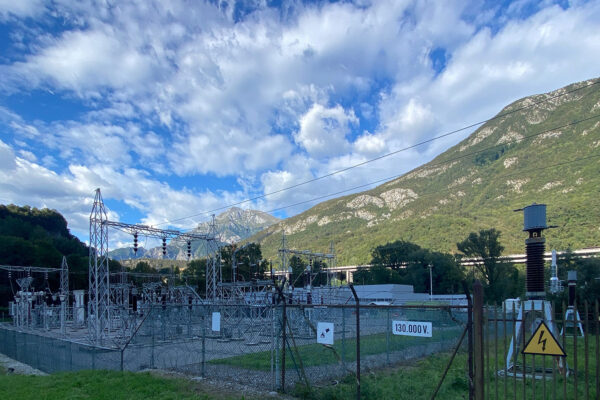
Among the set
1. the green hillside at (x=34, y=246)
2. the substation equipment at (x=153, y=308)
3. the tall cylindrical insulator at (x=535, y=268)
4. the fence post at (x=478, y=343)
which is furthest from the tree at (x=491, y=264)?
the green hillside at (x=34, y=246)

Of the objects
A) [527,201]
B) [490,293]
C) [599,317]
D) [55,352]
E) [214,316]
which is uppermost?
[527,201]

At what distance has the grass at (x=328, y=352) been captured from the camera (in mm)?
13720

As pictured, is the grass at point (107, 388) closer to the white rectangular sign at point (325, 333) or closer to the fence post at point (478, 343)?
the white rectangular sign at point (325, 333)

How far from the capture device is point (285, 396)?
384 inches

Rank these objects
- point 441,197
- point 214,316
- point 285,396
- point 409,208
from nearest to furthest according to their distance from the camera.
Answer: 1. point 285,396
2. point 214,316
3. point 441,197
4. point 409,208

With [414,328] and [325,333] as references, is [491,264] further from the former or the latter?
[414,328]

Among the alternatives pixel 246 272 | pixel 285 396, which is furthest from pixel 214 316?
pixel 246 272

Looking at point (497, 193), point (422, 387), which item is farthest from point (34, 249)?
point (497, 193)

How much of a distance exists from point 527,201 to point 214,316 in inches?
3365

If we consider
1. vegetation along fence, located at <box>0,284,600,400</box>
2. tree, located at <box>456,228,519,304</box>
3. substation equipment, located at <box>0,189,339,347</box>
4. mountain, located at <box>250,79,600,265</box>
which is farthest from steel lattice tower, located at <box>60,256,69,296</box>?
tree, located at <box>456,228,519,304</box>

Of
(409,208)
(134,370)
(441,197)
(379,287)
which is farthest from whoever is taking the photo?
(409,208)

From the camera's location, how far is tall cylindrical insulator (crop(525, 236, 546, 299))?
14031mm

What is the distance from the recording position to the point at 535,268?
14.2 meters

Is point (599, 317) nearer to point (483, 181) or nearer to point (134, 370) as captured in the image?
point (134, 370)
